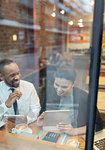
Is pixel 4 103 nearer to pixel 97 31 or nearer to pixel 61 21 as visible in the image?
pixel 97 31

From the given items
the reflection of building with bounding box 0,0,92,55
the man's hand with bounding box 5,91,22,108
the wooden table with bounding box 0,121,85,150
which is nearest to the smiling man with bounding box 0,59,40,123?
the man's hand with bounding box 5,91,22,108

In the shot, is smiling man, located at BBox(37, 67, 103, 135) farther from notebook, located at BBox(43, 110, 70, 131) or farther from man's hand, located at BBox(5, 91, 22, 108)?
man's hand, located at BBox(5, 91, 22, 108)

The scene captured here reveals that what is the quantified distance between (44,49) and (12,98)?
13.4 ft

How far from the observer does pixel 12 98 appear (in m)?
0.71

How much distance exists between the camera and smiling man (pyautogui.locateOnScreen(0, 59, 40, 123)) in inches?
27.4

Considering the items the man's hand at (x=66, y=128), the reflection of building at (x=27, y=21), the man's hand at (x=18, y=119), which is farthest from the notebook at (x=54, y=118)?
the reflection of building at (x=27, y=21)

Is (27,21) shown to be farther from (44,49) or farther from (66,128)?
(66,128)

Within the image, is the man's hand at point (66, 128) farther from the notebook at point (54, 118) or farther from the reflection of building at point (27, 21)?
the reflection of building at point (27, 21)

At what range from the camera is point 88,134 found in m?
0.52

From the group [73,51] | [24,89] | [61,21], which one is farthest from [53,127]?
[61,21]

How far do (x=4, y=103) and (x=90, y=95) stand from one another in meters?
0.47

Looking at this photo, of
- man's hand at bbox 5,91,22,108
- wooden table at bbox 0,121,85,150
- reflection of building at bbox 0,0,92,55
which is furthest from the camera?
reflection of building at bbox 0,0,92,55

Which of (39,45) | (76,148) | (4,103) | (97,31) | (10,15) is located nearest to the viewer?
(97,31)

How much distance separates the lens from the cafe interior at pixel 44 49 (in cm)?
61
